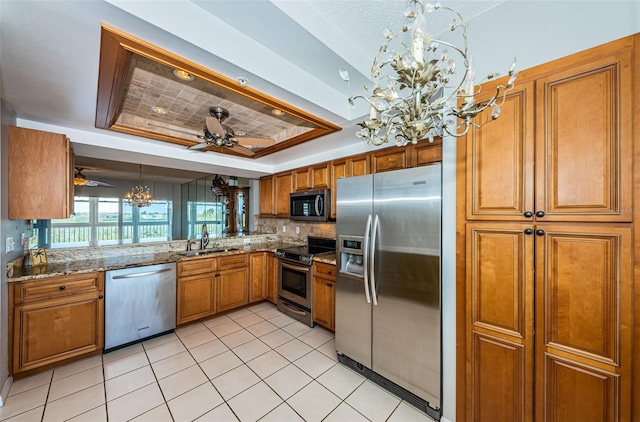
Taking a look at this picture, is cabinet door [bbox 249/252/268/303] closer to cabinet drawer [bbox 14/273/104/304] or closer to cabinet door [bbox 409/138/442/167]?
cabinet drawer [bbox 14/273/104/304]

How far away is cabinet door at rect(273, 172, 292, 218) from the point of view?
4.21 m

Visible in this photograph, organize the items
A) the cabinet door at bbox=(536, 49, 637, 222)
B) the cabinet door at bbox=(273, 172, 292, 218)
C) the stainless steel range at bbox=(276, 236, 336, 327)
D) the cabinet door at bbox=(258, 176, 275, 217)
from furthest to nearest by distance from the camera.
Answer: the cabinet door at bbox=(258, 176, 275, 217)
the cabinet door at bbox=(273, 172, 292, 218)
the stainless steel range at bbox=(276, 236, 336, 327)
the cabinet door at bbox=(536, 49, 637, 222)

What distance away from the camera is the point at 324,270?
303 cm

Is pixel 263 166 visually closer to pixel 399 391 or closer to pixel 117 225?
pixel 399 391

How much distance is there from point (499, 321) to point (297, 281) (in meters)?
2.40

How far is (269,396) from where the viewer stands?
1.98 meters

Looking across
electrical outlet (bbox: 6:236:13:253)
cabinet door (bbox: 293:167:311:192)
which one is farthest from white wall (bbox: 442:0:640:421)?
electrical outlet (bbox: 6:236:13:253)

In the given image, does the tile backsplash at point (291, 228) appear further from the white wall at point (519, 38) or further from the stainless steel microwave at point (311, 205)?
the white wall at point (519, 38)

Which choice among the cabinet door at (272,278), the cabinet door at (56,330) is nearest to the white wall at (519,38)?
the cabinet door at (272,278)

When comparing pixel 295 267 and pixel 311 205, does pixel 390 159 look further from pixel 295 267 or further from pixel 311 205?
pixel 295 267

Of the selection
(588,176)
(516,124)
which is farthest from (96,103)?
(588,176)

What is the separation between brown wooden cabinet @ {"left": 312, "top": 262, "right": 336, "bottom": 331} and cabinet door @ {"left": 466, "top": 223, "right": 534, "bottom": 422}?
159 centimetres

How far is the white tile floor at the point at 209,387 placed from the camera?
180 cm

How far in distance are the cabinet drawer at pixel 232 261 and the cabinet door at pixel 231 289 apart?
3.0 inches
